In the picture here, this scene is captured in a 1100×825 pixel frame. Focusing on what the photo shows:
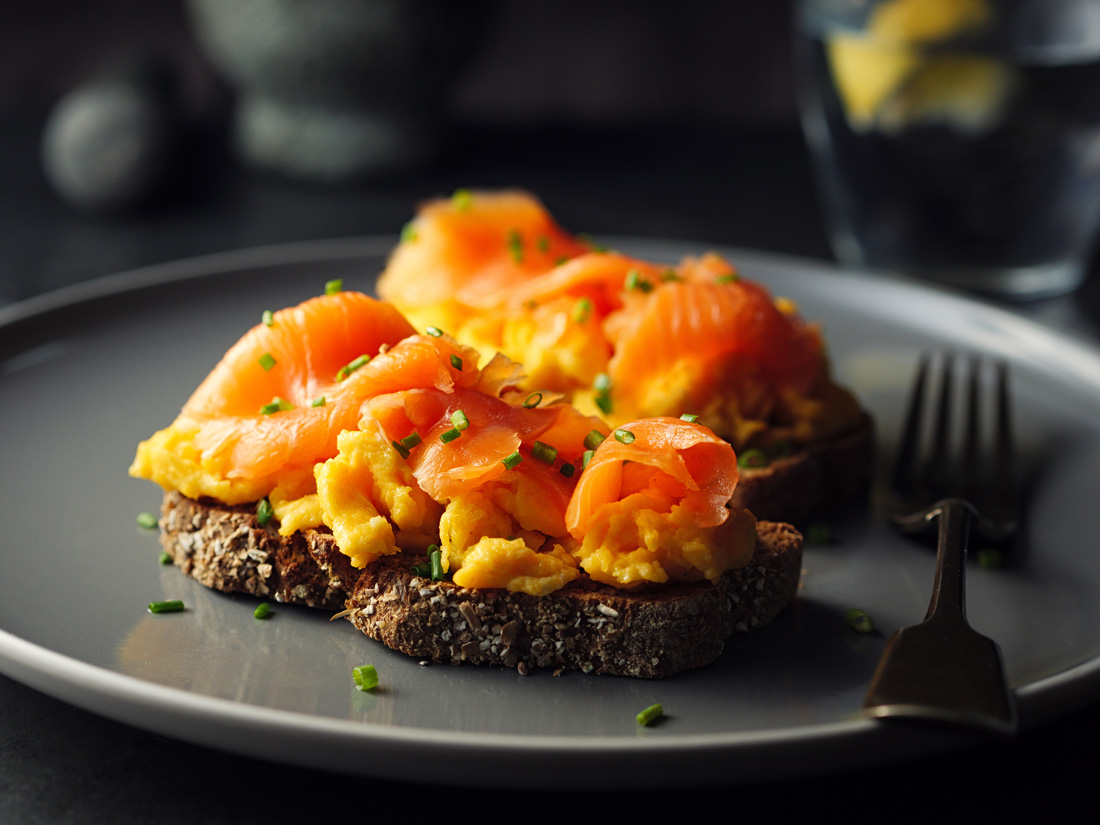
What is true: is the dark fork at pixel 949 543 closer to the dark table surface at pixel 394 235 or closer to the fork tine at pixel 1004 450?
the fork tine at pixel 1004 450

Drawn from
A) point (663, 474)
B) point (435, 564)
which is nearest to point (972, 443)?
point (663, 474)

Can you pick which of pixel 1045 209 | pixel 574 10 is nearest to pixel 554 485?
pixel 1045 209

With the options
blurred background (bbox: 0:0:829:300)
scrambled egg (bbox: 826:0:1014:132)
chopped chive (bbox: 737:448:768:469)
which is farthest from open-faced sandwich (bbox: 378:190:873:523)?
blurred background (bbox: 0:0:829:300)

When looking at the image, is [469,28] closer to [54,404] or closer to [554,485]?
[54,404]

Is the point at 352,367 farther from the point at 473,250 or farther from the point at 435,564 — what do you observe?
the point at 473,250

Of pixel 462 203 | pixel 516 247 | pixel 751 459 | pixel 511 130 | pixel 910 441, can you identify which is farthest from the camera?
pixel 511 130

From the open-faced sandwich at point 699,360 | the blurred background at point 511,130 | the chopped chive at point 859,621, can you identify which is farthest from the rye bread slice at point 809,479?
→ the blurred background at point 511,130
